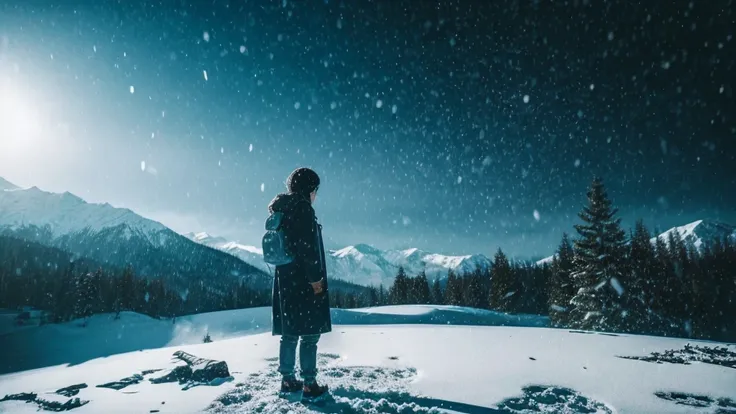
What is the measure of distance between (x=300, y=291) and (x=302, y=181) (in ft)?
4.92

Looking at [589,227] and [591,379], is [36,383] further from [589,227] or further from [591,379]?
[589,227]

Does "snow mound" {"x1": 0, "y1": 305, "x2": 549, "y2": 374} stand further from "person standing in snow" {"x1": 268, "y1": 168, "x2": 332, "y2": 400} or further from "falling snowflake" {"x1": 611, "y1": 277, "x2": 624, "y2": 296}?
"person standing in snow" {"x1": 268, "y1": 168, "x2": 332, "y2": 400}

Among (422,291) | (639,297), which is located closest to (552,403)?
(639,297)

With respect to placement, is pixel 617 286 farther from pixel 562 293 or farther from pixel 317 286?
pixel 317 286

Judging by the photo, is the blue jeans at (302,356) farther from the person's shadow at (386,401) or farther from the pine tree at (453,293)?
the pine tree at (453,293)

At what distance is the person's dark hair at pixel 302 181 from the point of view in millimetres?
4559

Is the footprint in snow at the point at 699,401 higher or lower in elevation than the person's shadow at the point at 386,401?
lower

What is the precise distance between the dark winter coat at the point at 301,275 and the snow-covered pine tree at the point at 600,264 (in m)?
25.0

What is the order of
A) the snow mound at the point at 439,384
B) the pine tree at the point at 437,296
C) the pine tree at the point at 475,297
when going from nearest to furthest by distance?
the snow mound at the point at 439,384, the pine tree at the point at 475,297, the pine tree at the point at 437,296

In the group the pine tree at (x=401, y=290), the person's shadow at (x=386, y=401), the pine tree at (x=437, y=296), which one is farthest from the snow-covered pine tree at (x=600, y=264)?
the pine tree at (x=437, y=296)

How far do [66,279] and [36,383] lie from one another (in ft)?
256

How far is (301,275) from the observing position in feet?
14.0

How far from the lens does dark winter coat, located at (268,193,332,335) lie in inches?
161

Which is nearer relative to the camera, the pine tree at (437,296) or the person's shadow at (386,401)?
the person's shadow at (386,401)
